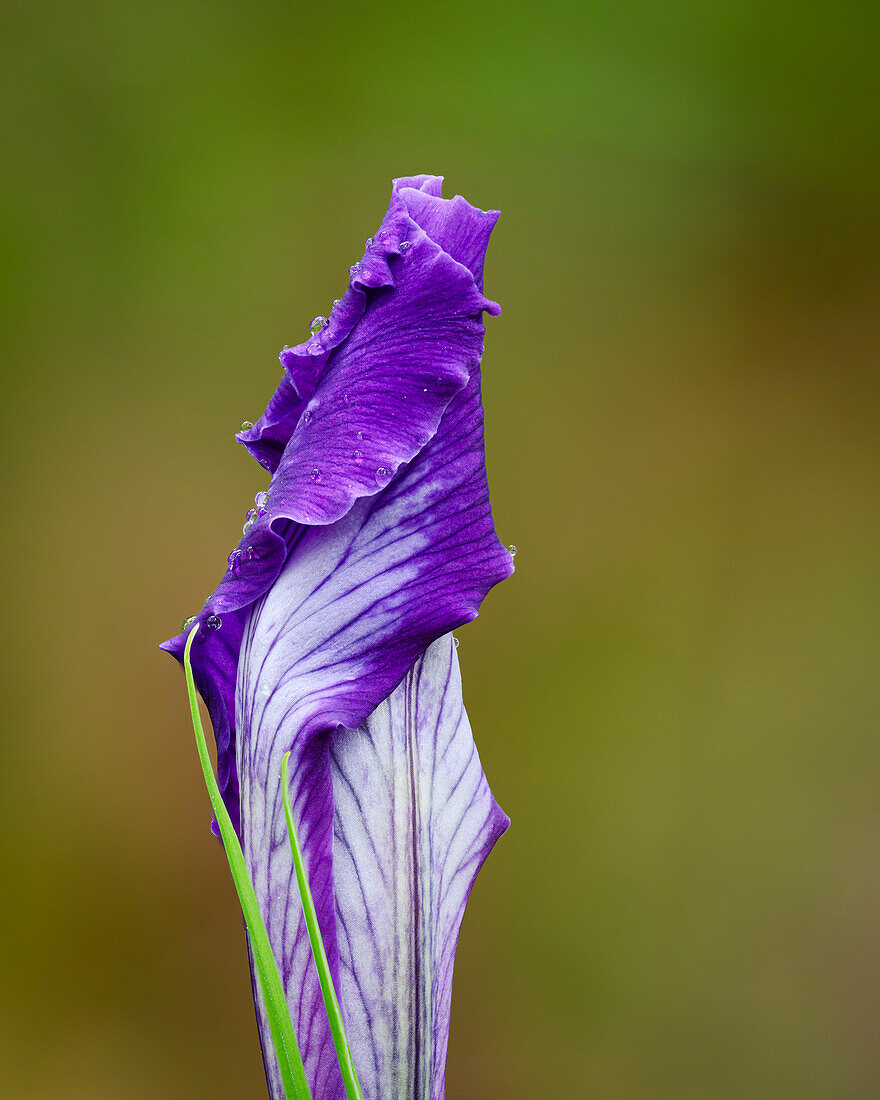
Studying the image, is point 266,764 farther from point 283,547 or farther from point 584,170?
point 584,170

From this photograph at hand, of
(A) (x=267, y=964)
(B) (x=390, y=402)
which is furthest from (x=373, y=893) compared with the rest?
(B) (x=390, y=402)

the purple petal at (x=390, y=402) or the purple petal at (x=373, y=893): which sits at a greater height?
the purple petal at (x=390, y=402)

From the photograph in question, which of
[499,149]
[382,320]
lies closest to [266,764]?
[382,320]

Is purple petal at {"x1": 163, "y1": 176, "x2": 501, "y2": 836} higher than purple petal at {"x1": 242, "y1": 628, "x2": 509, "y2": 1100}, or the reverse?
purple petal at {"x1": 163, "y1": 176, "x2": 501, "y2": 836}

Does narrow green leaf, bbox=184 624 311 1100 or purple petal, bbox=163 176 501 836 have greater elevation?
purple petal, bbox=163 176 501 836

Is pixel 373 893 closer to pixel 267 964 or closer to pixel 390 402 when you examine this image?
pixel 267 964

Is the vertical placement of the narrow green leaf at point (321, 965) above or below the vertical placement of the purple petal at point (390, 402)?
below
